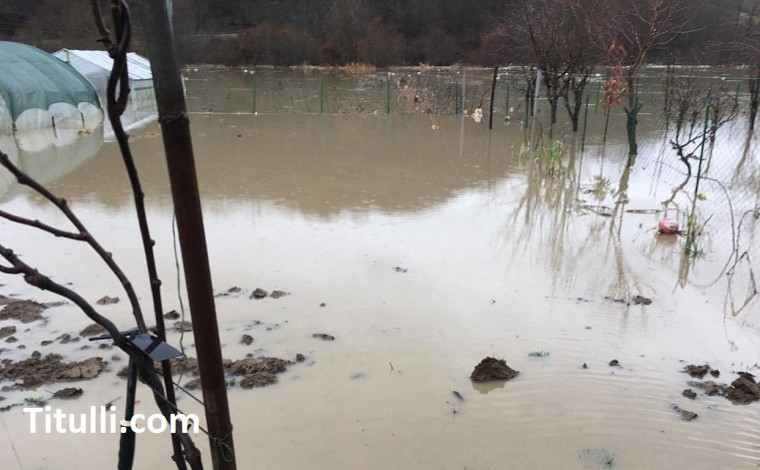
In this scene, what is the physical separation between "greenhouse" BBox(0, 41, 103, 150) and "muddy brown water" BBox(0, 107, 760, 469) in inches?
180

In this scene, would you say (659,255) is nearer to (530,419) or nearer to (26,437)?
(530,419)

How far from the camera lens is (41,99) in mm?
12688

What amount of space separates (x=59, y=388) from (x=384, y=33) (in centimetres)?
4856

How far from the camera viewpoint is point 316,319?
457cm

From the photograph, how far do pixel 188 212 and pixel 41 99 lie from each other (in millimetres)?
A: 13789

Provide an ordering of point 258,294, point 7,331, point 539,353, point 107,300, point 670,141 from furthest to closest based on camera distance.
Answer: point 670,141 < point 258,294 < point 107,300 < point 7,331 < point 539,353

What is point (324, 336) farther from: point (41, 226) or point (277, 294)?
point (41, 226)

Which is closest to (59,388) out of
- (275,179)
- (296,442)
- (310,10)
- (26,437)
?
(26,437)

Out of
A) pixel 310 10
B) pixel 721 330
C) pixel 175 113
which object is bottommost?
pixel 721 330

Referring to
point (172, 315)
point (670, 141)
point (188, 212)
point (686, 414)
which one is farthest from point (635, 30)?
point (188, 212)

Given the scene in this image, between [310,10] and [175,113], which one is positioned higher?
[310,10]

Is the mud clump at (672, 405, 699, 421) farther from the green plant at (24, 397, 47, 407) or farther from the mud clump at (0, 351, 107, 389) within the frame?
the green plant at (24, 397, 47, 407)

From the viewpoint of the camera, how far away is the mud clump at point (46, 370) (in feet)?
12.0

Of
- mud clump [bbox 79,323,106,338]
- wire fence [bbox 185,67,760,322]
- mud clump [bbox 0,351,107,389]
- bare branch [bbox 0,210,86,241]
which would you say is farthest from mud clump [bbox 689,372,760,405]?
mud clump [bbox 79,323,106,338]
